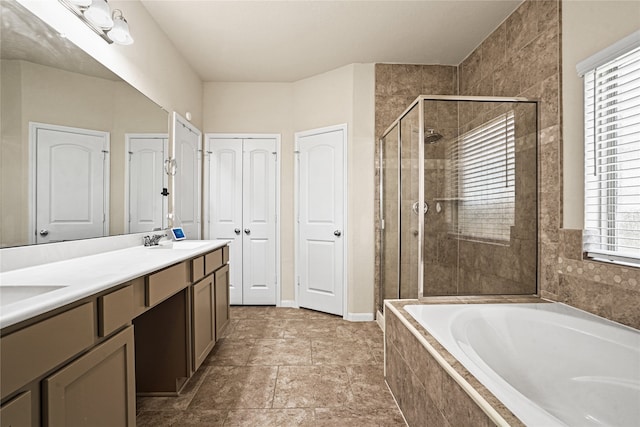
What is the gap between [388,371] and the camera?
1.95 metres

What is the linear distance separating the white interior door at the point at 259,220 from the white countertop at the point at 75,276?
187cm

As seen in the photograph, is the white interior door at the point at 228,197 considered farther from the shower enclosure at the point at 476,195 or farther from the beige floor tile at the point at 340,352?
the shower enclosure at the point at 476,195

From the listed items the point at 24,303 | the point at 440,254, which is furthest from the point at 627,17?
the point at 24,303

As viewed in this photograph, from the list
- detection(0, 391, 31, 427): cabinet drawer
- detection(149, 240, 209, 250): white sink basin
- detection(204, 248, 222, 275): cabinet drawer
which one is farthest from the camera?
detection(149, 240, 209, 250): white sink basin

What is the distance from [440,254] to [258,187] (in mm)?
2311

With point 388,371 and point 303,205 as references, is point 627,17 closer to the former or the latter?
point 388,371

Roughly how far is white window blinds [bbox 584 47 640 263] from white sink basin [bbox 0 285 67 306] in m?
2.40

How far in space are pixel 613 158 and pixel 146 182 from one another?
9.27ft

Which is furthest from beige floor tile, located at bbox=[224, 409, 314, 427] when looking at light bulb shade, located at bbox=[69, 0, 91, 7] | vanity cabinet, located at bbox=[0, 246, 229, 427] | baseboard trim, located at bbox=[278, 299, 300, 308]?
light bulb shade, located at bbox=[69, 0, 91, 7]

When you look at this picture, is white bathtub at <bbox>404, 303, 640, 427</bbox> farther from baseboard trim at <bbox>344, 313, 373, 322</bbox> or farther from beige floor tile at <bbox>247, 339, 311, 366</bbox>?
baseboard trim at <bbox>344, 313, 373, 322</bbox>

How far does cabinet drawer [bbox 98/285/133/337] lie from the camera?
3.49 ft

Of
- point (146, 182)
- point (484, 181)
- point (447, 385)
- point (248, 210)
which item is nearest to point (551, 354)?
point (447, 385)

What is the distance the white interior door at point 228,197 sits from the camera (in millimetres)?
3744

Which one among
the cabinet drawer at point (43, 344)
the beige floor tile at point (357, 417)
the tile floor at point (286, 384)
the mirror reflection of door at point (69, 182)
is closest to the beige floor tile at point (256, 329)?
the tile floor at point (286, 384)
